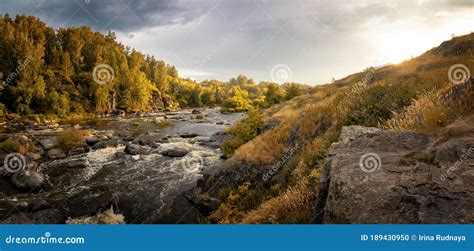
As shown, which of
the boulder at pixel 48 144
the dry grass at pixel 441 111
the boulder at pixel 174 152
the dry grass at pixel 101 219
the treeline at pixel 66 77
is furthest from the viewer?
the treeline at pixel 66 77

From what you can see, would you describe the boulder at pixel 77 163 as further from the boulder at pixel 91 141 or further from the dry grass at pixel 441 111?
the dry grass at pixel 441 111

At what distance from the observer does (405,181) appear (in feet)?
13.7

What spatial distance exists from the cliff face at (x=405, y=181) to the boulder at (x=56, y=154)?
23028 millimetres

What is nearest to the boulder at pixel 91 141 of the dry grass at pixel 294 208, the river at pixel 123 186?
the river at pixel 123 186

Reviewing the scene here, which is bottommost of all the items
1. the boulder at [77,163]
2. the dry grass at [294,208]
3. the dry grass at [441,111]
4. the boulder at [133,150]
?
the dry grass at [294,208]

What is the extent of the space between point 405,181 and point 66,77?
68.5 m

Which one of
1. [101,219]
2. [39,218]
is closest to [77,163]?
[39,218]

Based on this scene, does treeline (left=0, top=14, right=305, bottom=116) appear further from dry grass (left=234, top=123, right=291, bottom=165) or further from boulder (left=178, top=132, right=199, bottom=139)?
dry grass (left=234, top=123, right=291, bottom=165)

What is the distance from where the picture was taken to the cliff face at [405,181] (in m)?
3.79

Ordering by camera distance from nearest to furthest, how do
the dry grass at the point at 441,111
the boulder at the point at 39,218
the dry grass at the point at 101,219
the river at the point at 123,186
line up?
the dry grass at the point at 441,111 → the boulder at the point at 39,218 → the dry grass at the point at 101,219 → the river at the point at 123,186

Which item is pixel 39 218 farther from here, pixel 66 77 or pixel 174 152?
pixel 66 77

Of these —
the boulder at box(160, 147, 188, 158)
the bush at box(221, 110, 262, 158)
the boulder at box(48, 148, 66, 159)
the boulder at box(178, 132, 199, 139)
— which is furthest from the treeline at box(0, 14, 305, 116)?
the boulder at box(160, 147, 188, 158)

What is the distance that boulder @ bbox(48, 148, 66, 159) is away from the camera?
71.9 ft
